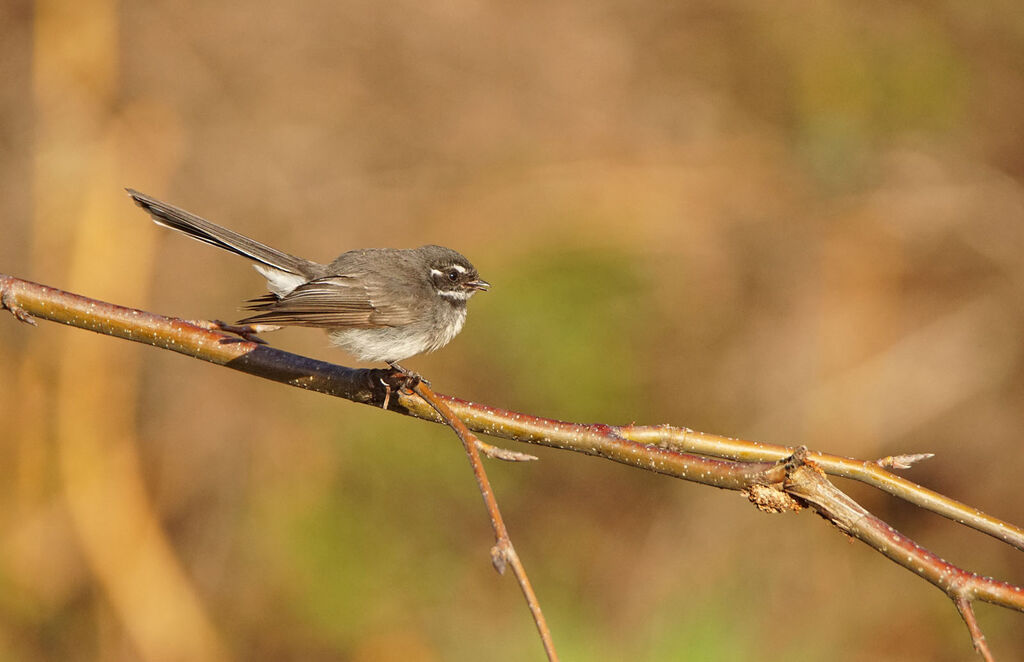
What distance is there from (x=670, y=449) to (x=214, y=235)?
2649 millimetres

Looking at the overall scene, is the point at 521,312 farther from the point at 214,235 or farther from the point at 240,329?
the point at 240,329

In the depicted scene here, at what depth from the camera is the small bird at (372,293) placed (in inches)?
201

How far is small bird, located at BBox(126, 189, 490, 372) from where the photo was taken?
5.10 meters

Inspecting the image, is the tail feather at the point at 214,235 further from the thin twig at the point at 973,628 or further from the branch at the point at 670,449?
the thin twig at the point at 973,628

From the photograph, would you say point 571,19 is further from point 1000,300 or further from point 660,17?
point 1000,300

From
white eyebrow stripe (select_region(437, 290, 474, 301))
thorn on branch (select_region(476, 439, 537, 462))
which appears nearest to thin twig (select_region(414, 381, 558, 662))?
thorn on branch (select_region(476, 439, 537, 462))

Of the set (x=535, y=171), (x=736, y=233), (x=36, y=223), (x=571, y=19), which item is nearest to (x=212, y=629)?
(x=36, y=223)

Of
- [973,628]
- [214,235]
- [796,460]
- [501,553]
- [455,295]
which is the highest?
[455,295]

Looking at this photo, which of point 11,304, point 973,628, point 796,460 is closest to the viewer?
point 973,628

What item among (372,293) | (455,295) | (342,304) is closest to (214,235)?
(342,304)

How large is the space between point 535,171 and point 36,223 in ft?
18.0

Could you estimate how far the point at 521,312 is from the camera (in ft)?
32.0

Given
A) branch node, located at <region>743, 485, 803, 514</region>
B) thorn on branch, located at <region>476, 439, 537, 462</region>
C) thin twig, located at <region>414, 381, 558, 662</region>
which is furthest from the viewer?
thorn on branch, located at <region>476, 439, 537, 462</region>

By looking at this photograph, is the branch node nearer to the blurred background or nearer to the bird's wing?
the bird's wing
